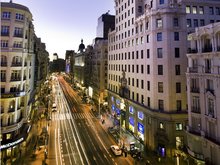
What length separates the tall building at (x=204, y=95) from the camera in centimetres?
2656

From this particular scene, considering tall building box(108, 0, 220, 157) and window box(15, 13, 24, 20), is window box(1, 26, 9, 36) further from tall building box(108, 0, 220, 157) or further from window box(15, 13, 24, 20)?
tall building box(108, 0, 220, 157)

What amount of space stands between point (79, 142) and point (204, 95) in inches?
1262

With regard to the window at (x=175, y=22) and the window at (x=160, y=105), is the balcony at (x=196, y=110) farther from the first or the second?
the window at (x=175, y=22)

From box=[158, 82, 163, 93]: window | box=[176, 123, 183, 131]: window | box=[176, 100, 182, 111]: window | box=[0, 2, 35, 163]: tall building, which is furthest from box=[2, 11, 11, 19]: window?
box=[176, 123, 183, 131]: window

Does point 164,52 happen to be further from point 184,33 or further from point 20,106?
point 20,106

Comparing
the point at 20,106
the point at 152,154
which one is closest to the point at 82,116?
the point at 20,106

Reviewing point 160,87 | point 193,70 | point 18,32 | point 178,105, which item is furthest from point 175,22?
point 18,32

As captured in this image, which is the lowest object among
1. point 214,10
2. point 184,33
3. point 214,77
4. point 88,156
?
point 88,156

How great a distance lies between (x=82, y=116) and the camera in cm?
7212

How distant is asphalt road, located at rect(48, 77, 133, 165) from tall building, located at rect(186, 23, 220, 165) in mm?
14702

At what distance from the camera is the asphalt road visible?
37.5 meters

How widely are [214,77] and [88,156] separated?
28997 millimetres

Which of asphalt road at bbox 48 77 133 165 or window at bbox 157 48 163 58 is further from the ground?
window at bbox 157 48 163 58

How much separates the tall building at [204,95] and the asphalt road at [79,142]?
1470cm
